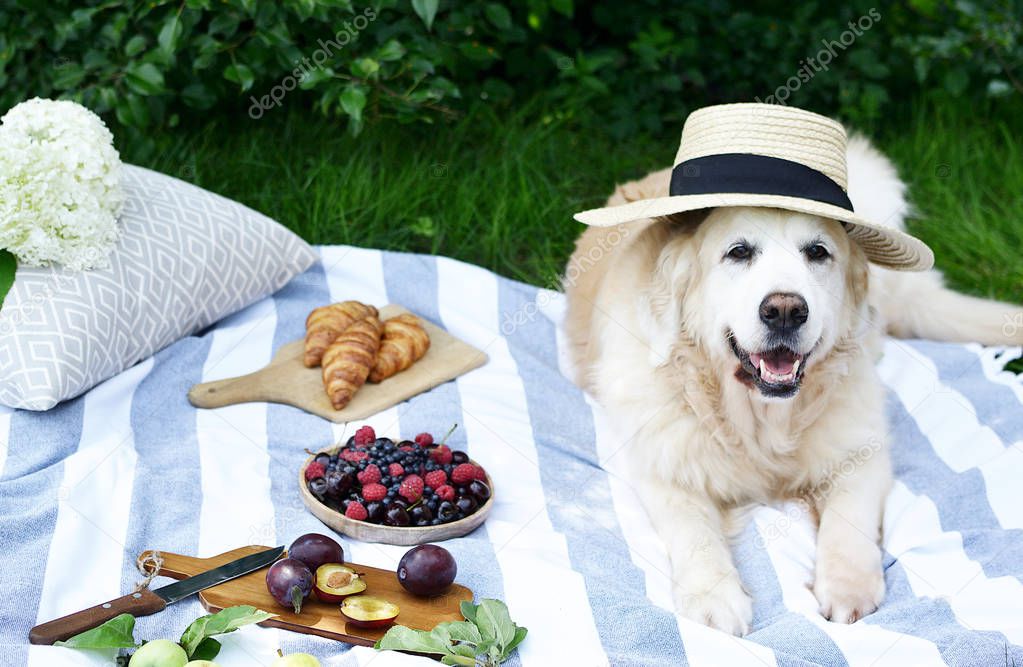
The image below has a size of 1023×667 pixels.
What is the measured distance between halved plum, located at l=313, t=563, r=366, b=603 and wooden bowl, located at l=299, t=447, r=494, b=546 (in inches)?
8.8

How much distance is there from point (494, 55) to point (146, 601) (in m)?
2.86

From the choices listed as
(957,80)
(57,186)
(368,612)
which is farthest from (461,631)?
(957,80)

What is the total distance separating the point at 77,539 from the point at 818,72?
4030 mm

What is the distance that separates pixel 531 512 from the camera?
8.38 ft

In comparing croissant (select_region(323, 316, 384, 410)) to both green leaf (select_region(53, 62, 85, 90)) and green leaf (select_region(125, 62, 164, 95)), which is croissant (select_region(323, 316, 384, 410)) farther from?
green leaf (select_region(53, 62, 85, 90))

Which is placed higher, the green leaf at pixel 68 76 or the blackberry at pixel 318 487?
the green leaf at pixel 68 76

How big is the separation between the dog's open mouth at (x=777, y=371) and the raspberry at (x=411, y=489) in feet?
2.76

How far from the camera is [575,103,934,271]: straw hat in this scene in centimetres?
246

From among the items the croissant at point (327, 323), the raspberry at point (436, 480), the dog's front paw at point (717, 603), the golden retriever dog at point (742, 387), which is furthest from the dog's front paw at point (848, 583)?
the croissant at point (327, 323)

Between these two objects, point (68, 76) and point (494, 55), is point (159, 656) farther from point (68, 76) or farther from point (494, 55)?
point (494, 55)

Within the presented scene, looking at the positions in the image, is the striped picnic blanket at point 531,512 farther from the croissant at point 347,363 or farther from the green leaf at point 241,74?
the green leaf at point 241,74

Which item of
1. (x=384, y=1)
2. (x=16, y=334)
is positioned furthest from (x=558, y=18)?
(x=16, y=334)

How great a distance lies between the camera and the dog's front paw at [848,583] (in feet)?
7.37

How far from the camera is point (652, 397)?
9.02 ft
